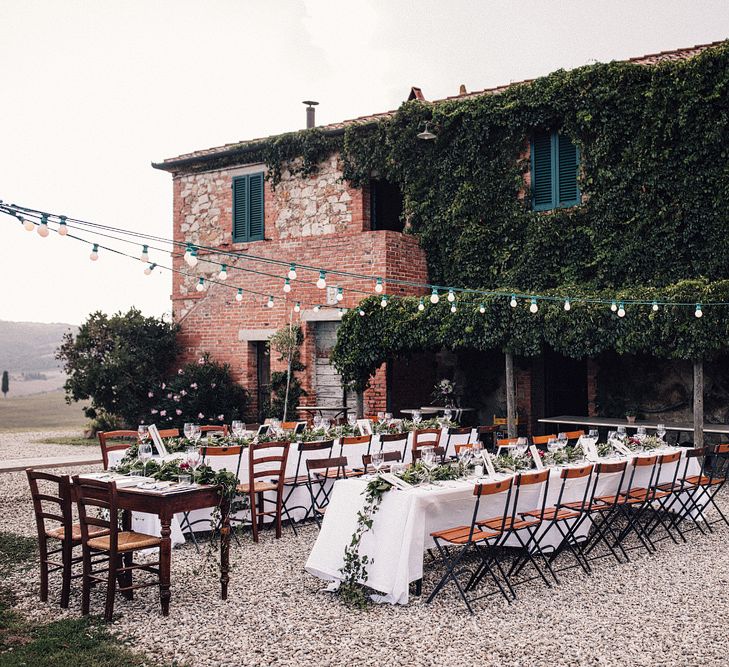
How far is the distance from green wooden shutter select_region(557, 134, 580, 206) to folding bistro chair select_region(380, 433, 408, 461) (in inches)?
247

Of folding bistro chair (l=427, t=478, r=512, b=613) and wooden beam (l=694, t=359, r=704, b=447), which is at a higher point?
wooden beam (l=694, t=359, r=704, b=447)

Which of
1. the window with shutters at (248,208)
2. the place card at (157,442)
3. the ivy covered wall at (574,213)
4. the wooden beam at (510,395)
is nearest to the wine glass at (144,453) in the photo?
the place card at (157,442)

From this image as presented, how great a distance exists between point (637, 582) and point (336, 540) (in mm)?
2331

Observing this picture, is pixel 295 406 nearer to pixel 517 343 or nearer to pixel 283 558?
pixel 517 343

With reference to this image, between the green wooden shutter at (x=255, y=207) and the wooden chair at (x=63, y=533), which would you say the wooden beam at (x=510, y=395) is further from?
the wooden chair at (x=63, y=533)

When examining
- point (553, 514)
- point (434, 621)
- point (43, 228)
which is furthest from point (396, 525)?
point (43, 228)

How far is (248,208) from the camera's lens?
16.8 metres

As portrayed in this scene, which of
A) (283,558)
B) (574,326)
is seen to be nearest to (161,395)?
(574,326)

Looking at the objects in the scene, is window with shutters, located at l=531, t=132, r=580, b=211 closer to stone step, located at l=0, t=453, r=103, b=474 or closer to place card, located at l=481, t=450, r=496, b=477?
place card, located at l=481, t=450, r=496, b=477

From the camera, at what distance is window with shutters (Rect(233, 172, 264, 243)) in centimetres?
1677

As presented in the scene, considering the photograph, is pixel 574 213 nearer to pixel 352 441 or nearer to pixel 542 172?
pixel 542 172

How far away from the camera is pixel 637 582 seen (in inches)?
241

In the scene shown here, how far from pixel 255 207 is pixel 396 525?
12.1m

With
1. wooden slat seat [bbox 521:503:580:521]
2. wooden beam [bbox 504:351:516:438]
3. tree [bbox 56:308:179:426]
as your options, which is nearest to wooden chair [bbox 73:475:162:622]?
wooden slat seat [bbox 521:503:580:521]
